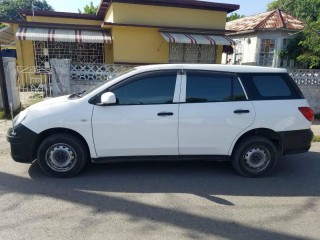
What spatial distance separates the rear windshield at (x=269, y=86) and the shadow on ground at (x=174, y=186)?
4.41 feet

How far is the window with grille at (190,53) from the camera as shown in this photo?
14000 mm

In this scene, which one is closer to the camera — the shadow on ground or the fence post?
the shadow on ground

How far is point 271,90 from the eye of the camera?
4.55 m

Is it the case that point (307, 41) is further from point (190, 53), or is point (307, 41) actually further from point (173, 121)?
point (173, 121)

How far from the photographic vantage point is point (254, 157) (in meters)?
4.59

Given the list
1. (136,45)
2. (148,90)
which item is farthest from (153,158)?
(136,45)

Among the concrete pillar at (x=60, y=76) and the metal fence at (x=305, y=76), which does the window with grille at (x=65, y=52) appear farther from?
the metal fence at (x=305, y=76)

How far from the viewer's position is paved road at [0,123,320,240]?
307 centimetres

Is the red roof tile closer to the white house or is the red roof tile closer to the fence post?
the white house

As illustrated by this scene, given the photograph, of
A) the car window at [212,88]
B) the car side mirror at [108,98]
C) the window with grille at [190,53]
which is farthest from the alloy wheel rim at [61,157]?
the window with grille at [190,53]

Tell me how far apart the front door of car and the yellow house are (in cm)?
841

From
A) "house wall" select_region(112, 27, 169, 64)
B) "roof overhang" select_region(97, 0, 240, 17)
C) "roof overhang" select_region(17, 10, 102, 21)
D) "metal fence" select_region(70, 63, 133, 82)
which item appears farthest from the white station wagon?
"roof overhang" select_region(17, 10, 102, 21)

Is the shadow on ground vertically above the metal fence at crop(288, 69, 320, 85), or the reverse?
the metal fence at crop(288, 69, 320, 85)

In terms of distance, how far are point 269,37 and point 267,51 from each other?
83cm
